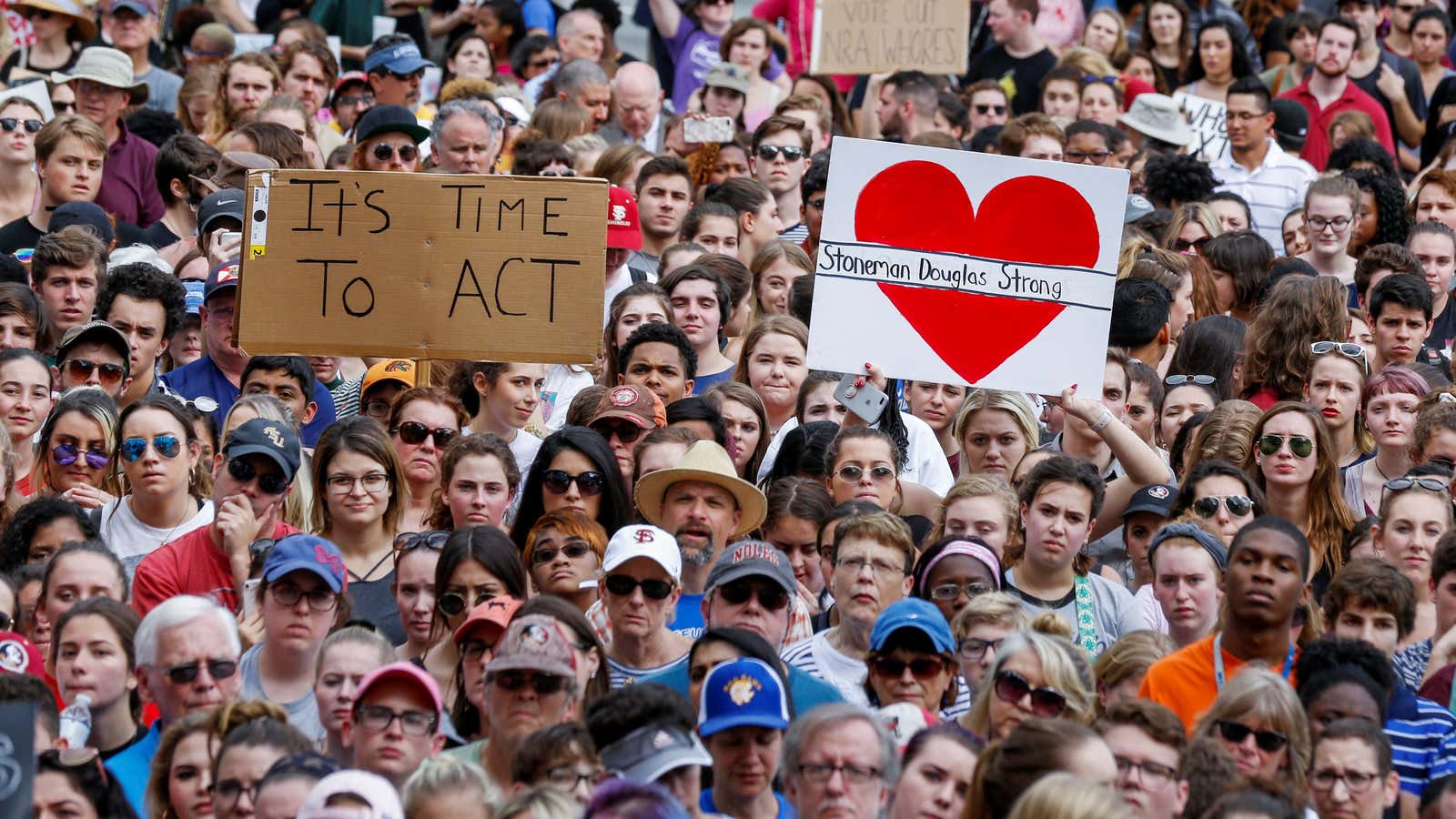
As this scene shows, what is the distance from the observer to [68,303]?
10.8 metres

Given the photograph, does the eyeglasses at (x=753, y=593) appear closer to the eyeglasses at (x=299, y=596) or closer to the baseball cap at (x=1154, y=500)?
the eyeglasses at (x=299, y=596)

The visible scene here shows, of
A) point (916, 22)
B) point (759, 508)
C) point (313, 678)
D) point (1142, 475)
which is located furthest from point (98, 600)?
point (916, 22)

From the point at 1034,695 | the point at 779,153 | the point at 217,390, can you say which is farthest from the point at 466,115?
the point at 1034,695

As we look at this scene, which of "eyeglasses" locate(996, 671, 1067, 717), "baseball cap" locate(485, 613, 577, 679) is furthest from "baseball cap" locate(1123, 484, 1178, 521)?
"baseball cap" locate(485, 613, 577, 679)

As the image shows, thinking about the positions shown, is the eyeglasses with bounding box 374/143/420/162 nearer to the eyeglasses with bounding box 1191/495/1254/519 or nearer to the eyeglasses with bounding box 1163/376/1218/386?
the eyeglasses with bounding box 1163/376/1218/386

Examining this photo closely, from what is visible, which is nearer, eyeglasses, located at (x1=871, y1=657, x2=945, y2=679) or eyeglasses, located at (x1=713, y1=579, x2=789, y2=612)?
eyeglasses, located at (x1=871, y1=657, x2=945, y2=679)

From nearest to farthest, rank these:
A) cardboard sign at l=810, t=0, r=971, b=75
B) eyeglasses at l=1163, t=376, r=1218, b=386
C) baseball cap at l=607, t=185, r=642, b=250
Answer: eyeglasses at l=1163, t=376, r=1218, b=386 < baseball cap at l=607, t=185, r=642, b=250 < cardboard sign at l=810, t=0, r=971, b=75

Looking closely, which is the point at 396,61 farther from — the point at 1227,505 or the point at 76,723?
the point at 76,723

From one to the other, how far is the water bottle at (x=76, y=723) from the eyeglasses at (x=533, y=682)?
1123 mm

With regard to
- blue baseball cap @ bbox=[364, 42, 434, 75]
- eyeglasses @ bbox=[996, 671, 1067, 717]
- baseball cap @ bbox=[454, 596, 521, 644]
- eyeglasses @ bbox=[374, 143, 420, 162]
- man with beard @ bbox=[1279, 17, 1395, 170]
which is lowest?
eyeglasses @ bbox=[996, 671, 1067, 717]

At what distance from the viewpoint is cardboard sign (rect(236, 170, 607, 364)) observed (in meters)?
9.54

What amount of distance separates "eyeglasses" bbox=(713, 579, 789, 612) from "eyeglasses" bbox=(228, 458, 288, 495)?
71.8 inches

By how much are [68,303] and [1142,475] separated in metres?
4.35

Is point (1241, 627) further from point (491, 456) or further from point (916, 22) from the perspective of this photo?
point (916, 22)
